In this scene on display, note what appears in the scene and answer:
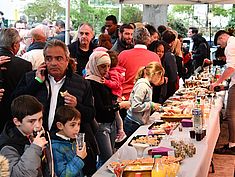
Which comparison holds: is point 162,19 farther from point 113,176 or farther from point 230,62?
point 113,176

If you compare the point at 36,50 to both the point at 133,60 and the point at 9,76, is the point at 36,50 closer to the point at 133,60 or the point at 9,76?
the point at 9,76

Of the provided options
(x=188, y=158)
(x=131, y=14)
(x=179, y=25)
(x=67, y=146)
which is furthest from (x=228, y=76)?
(x=179, y=25)

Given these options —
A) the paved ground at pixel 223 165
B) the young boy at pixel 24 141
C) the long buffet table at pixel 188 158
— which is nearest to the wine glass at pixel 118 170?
the long buffet table at pixel 188 158

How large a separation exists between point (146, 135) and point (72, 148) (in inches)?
42.0

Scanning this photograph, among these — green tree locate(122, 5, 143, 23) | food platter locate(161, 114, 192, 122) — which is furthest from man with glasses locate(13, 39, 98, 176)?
green tree locate(122, 5, 143, 23)

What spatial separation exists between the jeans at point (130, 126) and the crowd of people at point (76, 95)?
10 millimetres

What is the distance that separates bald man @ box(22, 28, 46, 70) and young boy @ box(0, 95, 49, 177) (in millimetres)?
1734

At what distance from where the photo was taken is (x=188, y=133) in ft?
12.7

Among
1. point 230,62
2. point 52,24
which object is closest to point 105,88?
point 230,62

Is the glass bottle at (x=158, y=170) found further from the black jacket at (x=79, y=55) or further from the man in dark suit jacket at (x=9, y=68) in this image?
the black jacket at (x=79, y=55)

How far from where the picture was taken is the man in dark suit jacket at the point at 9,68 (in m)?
3.85

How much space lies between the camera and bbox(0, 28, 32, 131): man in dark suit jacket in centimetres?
385

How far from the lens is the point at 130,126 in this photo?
4551mm

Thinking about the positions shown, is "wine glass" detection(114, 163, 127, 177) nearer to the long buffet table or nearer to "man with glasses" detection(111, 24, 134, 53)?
the long buffet table
